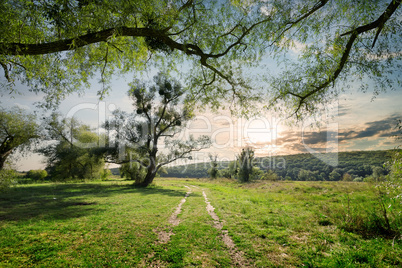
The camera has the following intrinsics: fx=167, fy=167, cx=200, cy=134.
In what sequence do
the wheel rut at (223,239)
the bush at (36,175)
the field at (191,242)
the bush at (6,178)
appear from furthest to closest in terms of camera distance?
the bush at (36,175)
the bush at (6,178)
the wheel rut at (223,239)
the field at (191,242)

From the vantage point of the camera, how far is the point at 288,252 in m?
5.35

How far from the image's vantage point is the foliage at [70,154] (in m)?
27.1

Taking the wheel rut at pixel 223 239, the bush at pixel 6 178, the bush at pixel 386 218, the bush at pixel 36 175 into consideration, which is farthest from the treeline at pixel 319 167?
the bush at pixel 6 178

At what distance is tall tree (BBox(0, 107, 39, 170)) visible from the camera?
20578 millimetres

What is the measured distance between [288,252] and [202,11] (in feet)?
33.8

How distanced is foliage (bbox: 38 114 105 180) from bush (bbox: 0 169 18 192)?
17.3 m

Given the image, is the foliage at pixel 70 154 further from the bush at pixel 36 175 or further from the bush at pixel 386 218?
the bush at pixel 386 218

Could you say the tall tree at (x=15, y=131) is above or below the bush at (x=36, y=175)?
above

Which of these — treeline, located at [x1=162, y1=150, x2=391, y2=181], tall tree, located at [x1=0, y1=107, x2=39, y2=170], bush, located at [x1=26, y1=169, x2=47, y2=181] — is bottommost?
treeline, located at [x1=162, y1=150, x2=391, y2=181]

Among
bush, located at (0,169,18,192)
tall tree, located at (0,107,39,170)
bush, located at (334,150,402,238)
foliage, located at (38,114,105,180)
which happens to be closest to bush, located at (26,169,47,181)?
foliage, located at (38,114,105,180)

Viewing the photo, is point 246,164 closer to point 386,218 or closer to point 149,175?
point 149,175

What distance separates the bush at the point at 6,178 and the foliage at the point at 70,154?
56.7ft

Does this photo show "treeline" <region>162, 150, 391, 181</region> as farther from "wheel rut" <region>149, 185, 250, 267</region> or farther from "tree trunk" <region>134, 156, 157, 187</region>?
"wheel rut" <region>149, 185, 250, 267</region>

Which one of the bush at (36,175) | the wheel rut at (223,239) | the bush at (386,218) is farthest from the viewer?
the bush at (36,175)
